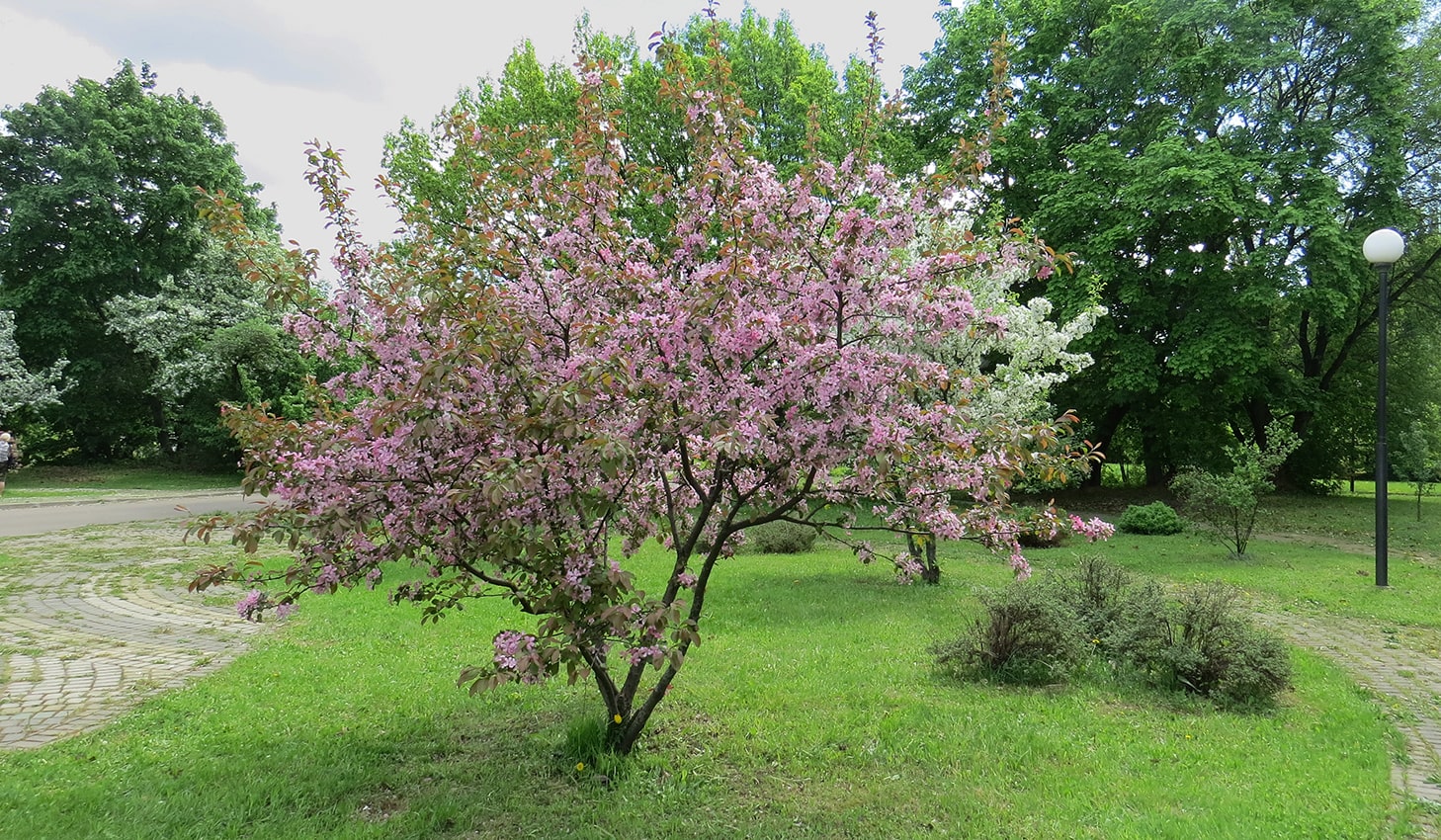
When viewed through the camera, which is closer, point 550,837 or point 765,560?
point 550,837

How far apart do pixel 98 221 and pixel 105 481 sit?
9194 millimetres

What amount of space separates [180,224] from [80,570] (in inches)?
941

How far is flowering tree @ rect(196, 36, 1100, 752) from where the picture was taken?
3.17m

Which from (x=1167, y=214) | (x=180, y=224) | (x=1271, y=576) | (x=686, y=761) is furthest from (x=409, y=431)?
(x=180, y=224)

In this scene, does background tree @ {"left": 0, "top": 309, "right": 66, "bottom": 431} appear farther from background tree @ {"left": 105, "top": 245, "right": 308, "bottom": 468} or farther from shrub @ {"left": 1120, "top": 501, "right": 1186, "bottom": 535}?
shrub @ {"left": 1120, "top": 501, "right": 1186, "bottom": 535}

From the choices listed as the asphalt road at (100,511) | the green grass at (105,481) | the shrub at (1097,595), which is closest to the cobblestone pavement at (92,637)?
the asphalt road at (100,511)

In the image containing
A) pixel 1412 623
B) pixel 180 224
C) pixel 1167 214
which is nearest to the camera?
pixel 1412 623

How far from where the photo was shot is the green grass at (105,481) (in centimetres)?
2119

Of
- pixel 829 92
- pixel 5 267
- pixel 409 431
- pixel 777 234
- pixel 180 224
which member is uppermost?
pixel 829 92

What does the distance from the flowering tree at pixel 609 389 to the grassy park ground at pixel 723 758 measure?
71 centimetres

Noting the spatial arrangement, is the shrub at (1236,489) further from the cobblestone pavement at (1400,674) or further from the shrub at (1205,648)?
the shrub at (1205,648)

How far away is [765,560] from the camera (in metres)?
12.4

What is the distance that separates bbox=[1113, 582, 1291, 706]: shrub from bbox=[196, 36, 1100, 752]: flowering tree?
2.61 metres

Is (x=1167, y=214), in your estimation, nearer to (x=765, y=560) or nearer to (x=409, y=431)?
(x=765, y=560)
